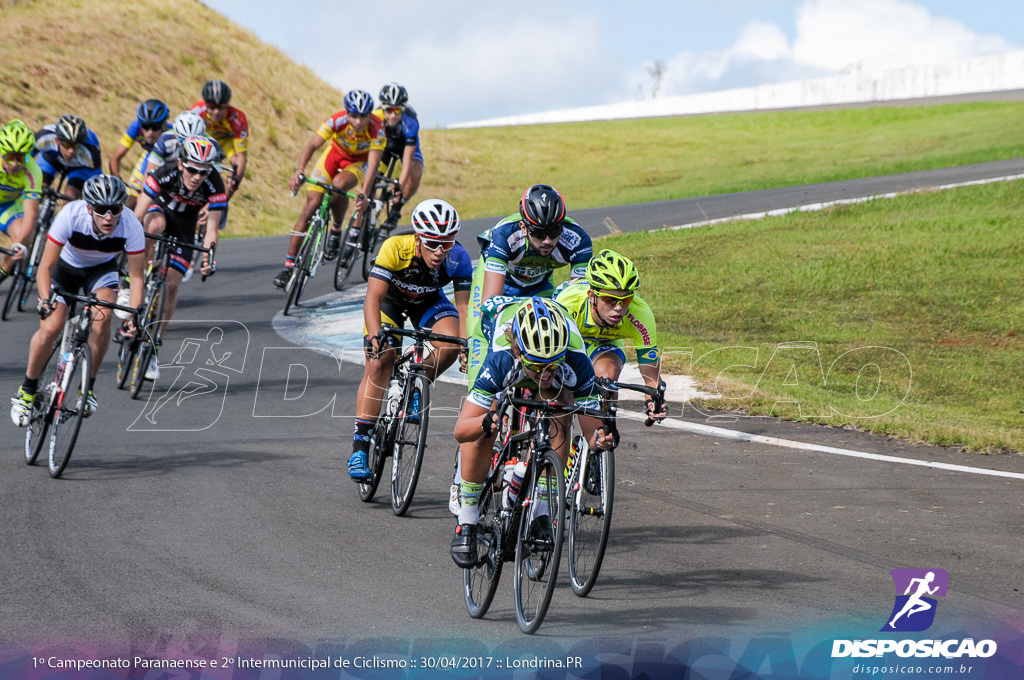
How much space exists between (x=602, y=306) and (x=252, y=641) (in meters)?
2.90

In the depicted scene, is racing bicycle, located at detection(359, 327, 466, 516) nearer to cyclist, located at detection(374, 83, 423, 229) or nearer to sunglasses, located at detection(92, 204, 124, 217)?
sunglasses, located at detection(92, 204, 124, 217)

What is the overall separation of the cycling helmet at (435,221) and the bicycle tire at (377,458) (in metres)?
1.40

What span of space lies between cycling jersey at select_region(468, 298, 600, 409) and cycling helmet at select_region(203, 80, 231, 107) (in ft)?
30.8

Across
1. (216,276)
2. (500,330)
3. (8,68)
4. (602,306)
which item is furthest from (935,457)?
(8,68)

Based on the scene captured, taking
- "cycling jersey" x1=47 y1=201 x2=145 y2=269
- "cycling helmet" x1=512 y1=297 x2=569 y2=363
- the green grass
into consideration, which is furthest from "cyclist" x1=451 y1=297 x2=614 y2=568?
the green grass

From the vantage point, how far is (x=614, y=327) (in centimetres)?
730

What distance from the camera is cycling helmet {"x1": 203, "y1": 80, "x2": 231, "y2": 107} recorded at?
14500 millimetres

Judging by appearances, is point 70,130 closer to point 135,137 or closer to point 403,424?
point 135,137

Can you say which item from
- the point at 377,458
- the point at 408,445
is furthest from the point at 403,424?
the point at 377,458

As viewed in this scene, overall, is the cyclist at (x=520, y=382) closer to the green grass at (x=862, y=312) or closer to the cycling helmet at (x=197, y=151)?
the green grass at (x=862, y=312)

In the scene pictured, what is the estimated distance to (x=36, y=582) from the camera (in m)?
6.27

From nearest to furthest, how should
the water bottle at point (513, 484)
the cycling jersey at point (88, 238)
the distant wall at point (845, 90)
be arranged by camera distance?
1. the water bottle at point (513, 484)
2. the cycling jersey at point (88, 238)
3. the distant wall at point (845, 90)

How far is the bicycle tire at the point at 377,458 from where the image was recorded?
8.12 metres

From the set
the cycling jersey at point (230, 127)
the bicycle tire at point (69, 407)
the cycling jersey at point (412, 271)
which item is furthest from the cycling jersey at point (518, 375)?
the cycling jersey at point (230, 127)
